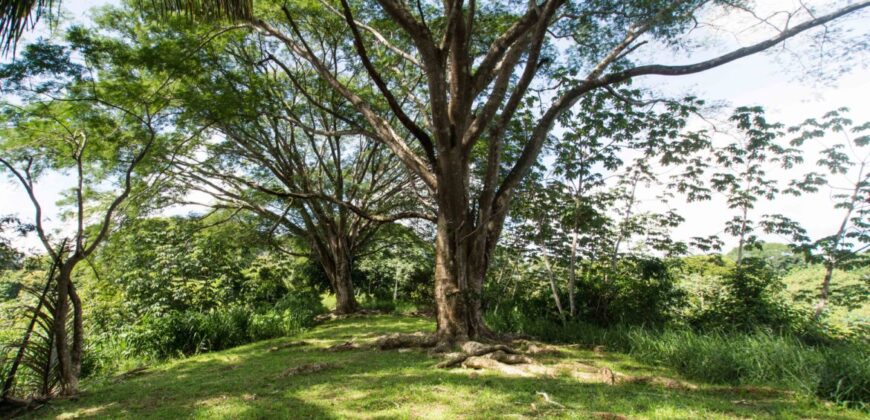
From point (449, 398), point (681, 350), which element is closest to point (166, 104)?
point (449, 398)

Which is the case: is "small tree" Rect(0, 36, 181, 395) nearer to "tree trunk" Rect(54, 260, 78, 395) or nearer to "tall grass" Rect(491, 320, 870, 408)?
"tree trunk" Rect(54, 260, 78, 395)

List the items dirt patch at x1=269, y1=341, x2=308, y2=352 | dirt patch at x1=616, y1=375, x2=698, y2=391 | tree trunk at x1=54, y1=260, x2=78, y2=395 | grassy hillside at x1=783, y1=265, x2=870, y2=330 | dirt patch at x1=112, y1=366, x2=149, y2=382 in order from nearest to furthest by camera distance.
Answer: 1. dirt patch at x1=616, y1=375, x2=698, y2=391
2. tree trunk at x1=54, y1=260, x2=78, y2=395
3. dirt patch at x1=112, y1=366, x2=149, y2=382
4. grassy hillside at x1=783, y1=265, x2=870, y2=330
5. dirt patch at x1=269, y1=341, x2=308, y2=352

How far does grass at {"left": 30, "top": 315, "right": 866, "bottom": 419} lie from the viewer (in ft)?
12.2

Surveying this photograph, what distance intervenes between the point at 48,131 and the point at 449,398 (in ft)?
23.1

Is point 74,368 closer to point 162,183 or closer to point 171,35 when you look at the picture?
point 171,35

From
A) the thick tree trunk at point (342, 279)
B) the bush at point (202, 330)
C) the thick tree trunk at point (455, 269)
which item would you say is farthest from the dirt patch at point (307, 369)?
the thick tree trunk at point (342, 279)

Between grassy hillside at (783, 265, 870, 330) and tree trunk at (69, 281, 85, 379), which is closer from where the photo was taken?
tree trunk at (69, 281, 85, 379)

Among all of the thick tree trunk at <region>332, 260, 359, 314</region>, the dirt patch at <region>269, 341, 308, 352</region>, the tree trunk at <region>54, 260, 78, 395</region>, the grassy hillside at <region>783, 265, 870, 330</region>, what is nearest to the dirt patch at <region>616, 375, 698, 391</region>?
the grassy hillside at <region>783, 265, 870, 330</region>

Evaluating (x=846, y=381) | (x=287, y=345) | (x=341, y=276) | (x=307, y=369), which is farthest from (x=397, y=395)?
(x=341, y=276)

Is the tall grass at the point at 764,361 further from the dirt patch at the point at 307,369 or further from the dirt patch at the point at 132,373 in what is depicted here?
the dirt patch at the point at 132,373

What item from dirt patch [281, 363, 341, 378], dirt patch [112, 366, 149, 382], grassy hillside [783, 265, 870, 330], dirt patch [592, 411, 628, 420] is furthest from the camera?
grassy hillside [783, 265, 870, 330]

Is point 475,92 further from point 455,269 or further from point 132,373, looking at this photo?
point 132,373

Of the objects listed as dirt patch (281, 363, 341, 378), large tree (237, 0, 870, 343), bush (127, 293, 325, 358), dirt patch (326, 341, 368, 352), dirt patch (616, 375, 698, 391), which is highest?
large tree (237, 0, 870, 343)

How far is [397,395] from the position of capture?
4.28 m
